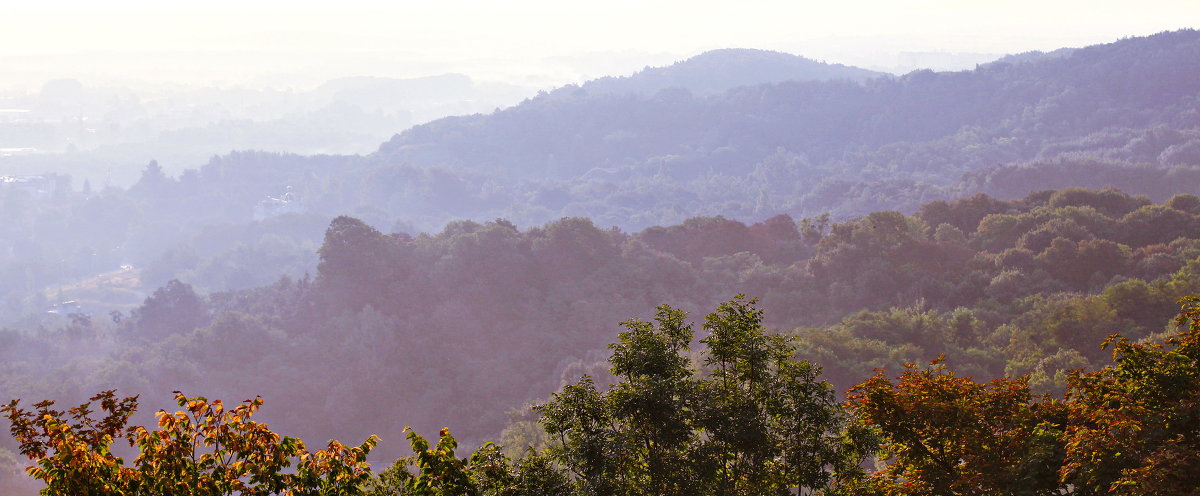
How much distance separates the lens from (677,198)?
144500 mm

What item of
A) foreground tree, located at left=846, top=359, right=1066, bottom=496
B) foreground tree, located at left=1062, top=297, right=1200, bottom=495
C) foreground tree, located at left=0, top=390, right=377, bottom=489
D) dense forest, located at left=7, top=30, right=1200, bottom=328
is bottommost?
dense forest, located at left=7, top=30, right=1200, bottom=328

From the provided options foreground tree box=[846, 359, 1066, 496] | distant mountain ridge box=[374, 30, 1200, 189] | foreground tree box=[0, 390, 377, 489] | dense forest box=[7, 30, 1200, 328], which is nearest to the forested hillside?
foreground tree box=[846, 359, 1066, 496]

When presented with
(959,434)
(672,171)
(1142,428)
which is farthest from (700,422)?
(672,171)

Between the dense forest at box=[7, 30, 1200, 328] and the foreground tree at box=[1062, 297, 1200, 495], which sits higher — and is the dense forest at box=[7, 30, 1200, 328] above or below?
below

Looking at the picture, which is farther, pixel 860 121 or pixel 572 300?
pixel 860 121

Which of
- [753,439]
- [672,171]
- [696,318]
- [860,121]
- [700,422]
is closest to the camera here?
[700,422]

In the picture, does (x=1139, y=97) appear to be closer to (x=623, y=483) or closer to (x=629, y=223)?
(x=629, y=223)

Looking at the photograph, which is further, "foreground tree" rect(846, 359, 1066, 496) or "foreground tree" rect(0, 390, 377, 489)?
"foreground tree" rect(846, 359, 1066, 496)

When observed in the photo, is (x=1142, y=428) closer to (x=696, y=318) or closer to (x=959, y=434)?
(x=959, y=434)

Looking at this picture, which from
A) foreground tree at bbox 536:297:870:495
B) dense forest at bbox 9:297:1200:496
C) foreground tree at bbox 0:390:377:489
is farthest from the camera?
foreground tree at bbox 536:297:870:495

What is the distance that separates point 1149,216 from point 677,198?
102 m

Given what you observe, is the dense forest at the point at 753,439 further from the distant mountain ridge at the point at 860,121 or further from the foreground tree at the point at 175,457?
the distant mountain ridge at the point at 860,121

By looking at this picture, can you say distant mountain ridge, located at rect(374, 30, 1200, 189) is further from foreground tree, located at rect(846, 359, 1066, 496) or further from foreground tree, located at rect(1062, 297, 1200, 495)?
foreground tree, located at rect(1062, 297, 1200, 495)

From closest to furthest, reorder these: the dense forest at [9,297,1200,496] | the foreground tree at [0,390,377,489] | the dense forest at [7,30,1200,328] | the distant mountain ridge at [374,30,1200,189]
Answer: the foreground tree at [0,390,377,489] < the dense forest at [9,297,1200,496] < the dense forest at [7,30,1200,328] < the distant mountain ridge at [374,30,1200,189]
